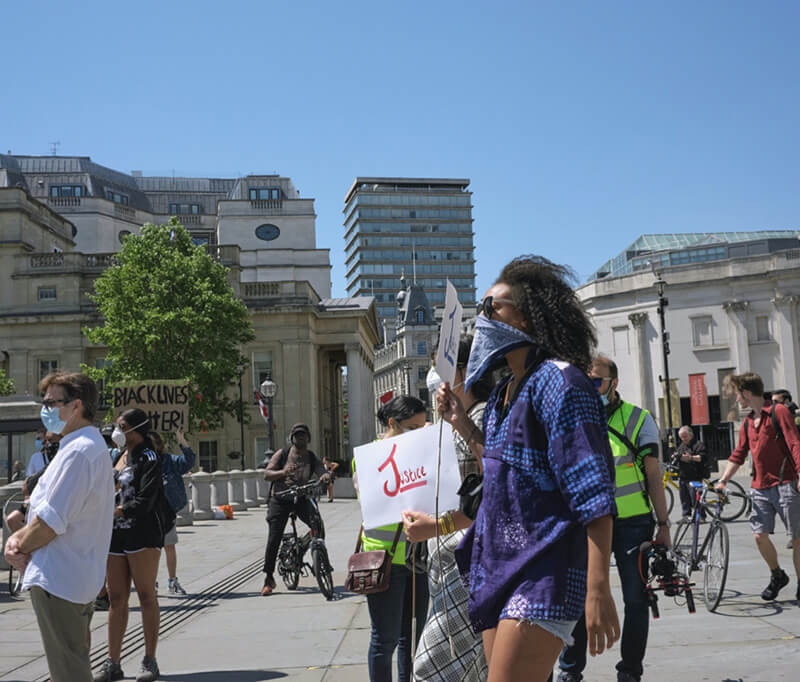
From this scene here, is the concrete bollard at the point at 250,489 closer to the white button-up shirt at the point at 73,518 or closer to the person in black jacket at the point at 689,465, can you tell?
the person in black jacket at the point at 689,465

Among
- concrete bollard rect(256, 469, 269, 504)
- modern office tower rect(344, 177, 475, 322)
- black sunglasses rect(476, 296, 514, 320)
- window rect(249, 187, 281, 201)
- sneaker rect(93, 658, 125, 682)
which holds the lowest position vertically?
concrete bollard rect(256, 469, 269, 504)

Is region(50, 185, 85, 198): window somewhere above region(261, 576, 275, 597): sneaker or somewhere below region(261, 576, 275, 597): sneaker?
above

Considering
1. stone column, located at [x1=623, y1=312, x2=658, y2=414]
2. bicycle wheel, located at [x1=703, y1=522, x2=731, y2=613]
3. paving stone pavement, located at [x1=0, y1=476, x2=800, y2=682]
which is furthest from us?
stone column, located at [x1=623, y1=312, x2=658, y2=414]

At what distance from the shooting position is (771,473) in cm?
878

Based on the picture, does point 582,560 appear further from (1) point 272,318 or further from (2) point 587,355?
(1) point 272,318

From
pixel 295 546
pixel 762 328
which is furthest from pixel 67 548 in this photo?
pixel 762 328

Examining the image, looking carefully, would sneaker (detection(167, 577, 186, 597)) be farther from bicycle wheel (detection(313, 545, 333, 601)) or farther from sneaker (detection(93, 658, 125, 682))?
sneaker (detection(93, 658, 125, 682))

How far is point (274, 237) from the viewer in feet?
257

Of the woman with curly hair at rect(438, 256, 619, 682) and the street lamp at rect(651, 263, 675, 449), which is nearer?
the woman with curly hair at rect(438, 256, 619, 682)

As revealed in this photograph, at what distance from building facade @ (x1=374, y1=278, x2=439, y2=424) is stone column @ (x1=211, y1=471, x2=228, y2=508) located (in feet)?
348

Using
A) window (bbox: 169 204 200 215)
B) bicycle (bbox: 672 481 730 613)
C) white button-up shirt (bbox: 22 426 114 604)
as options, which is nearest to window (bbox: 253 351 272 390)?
window (bbox: 169 204 200 215)

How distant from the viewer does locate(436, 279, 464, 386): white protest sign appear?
3824mm

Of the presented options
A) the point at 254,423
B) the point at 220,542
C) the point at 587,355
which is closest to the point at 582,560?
the point at 587,355

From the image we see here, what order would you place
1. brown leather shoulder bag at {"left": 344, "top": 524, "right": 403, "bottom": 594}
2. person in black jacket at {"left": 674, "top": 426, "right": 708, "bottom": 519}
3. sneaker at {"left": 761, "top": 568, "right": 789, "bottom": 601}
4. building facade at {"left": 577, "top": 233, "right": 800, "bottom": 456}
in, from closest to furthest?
brown leather shoulder bag at {"left": 344, "top": 524, "right": 403, "bottom": 594} < sneaker at {"left": 761, "top": 568, "right": 789, "bottom": 601} < person in black jacket at {"left": 674, "top": 426, "right": 708, "bottom": 519} < building facade at {"left": 577, "top": 233, "right": 800, "bottom": 456}
